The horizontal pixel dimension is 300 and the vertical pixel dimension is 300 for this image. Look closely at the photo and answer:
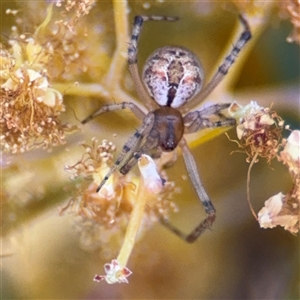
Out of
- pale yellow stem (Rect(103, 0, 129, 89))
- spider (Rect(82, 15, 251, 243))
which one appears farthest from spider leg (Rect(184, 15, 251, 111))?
pale yellow stem (Rect(103, 0, 129, 89))

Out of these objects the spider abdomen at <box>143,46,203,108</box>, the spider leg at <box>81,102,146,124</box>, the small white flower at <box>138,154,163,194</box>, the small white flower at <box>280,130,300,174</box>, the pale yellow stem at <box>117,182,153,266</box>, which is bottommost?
the pale yellow stem at <box>117,182,153,266</box>

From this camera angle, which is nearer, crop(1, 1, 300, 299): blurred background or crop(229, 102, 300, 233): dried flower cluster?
A: crop(229, 102, 300, 233): dried flower cluster

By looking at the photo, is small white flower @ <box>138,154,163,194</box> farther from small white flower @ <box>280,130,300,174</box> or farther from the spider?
small white flower @ <box>280,130,300,174</box>

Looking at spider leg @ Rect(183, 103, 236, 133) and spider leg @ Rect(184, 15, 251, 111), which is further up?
spider leg @ Rect(184, 15, 251, 111)

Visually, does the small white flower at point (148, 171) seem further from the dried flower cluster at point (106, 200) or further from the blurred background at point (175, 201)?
the blurred background at point (175, 201)

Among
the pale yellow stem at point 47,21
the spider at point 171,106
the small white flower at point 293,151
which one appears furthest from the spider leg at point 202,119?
the pale yellow stem at point 47,21
